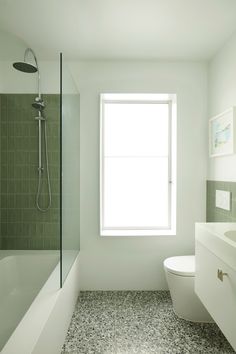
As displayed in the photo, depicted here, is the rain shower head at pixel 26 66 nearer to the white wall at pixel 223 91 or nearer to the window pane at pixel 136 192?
the window pane at pixel 136 192

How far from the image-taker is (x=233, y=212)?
6.34ft

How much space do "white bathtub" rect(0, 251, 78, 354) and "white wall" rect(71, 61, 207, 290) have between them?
385mm

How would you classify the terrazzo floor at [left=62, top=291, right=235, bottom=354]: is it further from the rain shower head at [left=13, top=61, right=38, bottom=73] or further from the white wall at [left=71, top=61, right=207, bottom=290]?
the rain shower head at [left=13, top=61, right=38, bottom=73]

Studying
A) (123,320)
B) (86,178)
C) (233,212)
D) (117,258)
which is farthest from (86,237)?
(233,212)

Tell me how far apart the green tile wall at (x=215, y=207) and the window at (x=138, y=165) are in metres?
0.40

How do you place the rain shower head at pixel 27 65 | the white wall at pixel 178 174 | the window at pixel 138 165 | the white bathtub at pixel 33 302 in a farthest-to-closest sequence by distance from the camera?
the window at pixel 138 165 < the white wall at pixel 178 174 < the rain shower head at pixel 27 65 < the white bathtub at pixel 33 302

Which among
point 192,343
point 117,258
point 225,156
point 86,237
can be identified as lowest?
point 192,343

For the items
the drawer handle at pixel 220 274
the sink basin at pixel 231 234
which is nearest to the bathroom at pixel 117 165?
the sink basin at pixel 231 234

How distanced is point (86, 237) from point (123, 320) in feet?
2.71

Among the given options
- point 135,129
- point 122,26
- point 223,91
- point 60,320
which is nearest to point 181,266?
point 60,320

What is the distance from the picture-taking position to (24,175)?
2303 mm

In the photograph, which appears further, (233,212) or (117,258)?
(117,258)

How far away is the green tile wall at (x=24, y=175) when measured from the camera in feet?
7.44

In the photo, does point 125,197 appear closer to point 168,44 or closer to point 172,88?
point 172,88
